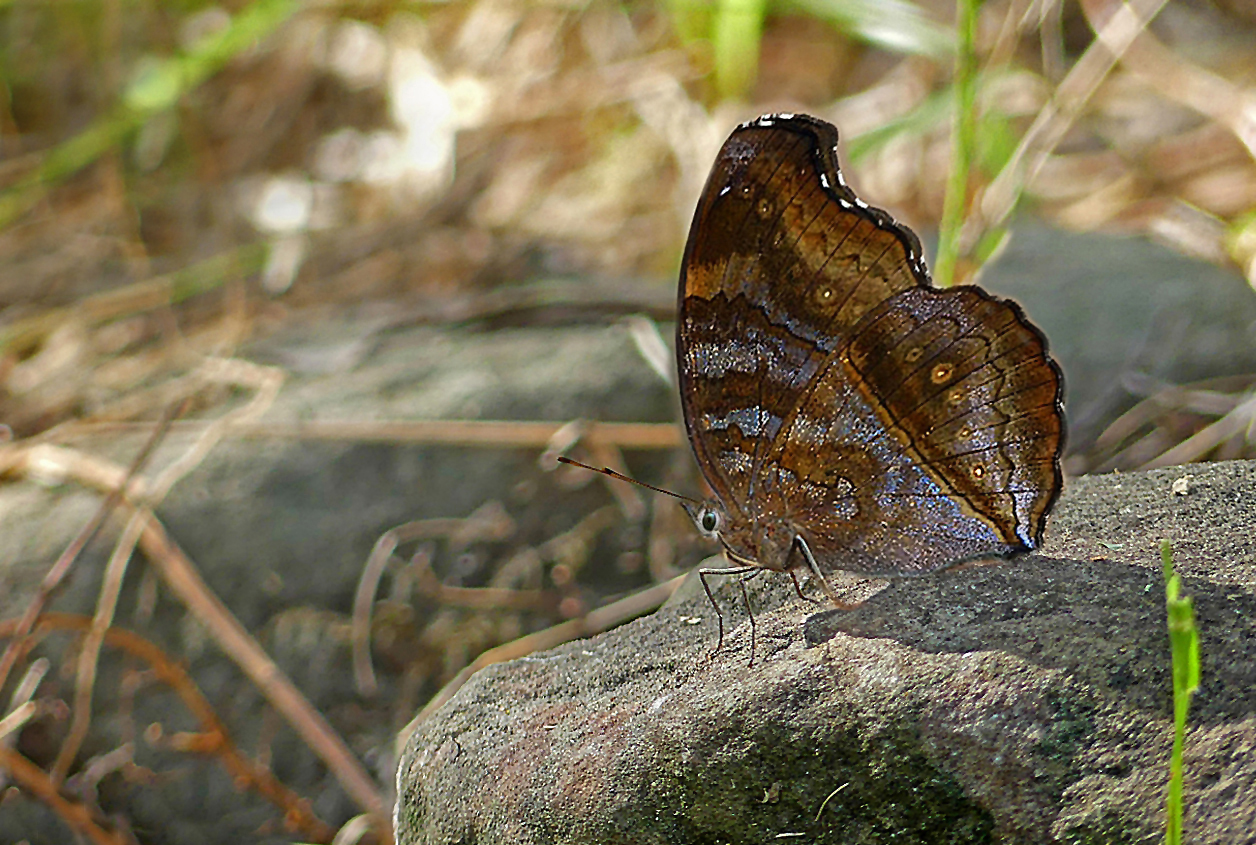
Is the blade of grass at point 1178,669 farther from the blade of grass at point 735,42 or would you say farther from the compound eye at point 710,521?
the blade of grass at point 735,42

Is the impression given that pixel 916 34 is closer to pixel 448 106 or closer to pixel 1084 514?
pixel 1084 514

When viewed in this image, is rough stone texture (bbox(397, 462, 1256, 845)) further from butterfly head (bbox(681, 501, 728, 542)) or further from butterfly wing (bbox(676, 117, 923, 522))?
butterfly wing (bbox(676, 117, 923, 522))

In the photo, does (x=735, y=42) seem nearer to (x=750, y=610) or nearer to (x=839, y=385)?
(x=839, y=385)

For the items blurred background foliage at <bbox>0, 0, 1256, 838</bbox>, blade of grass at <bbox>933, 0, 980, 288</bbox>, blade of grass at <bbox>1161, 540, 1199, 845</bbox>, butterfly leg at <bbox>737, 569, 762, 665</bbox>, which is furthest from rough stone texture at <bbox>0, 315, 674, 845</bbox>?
blade of grass at <bbox>1161, 540, 1199, 845</bbox>

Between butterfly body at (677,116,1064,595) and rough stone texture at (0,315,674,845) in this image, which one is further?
rough stone texture at (0,315,674,845)

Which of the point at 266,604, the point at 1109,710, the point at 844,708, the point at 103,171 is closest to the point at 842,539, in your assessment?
the point at 844,708

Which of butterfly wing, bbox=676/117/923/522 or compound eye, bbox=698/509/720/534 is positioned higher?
butterfly wing, bbox=676/117/923/522
